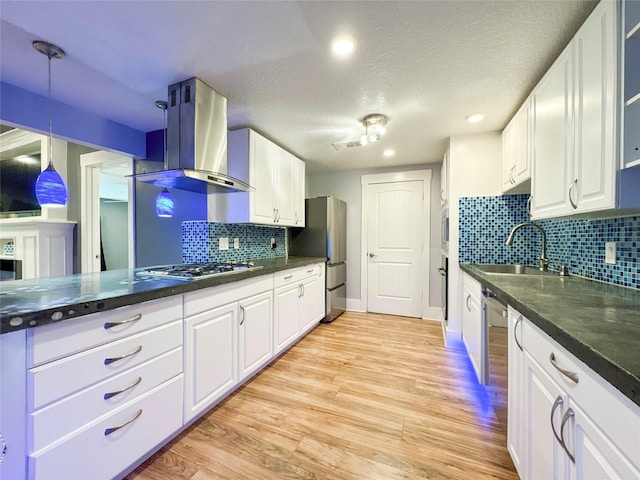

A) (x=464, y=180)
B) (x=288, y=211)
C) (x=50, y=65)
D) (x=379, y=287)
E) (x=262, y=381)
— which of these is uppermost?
(x=50, y=65)

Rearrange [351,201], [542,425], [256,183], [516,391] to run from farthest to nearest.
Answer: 1. [351,201]
2. [256,183]
3. [516,391]
4. [542,425]

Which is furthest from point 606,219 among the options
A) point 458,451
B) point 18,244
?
point 18,244

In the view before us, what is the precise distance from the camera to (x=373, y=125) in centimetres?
229

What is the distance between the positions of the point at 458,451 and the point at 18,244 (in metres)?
4.42

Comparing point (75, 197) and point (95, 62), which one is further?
point (75, 197)

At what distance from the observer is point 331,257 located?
355 cm

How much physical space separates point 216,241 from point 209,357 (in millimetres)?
1222

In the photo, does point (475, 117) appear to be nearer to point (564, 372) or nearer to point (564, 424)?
point (564, 372)

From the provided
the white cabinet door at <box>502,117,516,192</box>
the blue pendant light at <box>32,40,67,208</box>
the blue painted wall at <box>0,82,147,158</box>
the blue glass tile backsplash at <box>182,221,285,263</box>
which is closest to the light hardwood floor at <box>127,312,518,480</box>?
the blue glass tile backsplash at <box>182,221,285,263</box>

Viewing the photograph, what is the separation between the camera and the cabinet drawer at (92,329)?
0.90 m

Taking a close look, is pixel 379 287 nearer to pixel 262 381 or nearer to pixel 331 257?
pixel 331 257

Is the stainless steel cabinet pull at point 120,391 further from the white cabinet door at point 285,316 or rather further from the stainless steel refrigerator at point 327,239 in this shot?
the stainless steel refrigerator at point 327,239

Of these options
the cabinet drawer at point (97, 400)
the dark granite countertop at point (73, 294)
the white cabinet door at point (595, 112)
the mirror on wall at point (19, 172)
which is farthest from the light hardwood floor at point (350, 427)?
the mirror on wall at point (19, 172)

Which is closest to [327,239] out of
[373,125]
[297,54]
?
[373,125]
